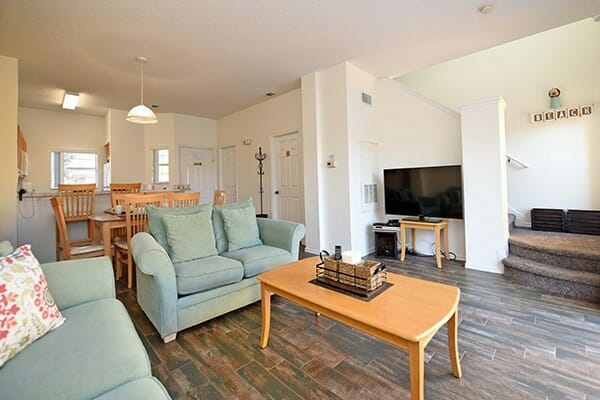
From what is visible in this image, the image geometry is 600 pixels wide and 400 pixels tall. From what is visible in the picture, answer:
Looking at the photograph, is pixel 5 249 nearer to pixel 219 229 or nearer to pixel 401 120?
pixel 219 229

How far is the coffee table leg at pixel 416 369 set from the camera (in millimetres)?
1146

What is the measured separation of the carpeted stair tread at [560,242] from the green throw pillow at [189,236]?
3.44 metres

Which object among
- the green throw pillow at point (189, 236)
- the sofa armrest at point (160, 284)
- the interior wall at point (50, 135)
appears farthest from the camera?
the interior wall at point (50, 135)

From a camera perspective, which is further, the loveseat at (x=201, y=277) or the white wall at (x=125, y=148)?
the white wall at (x=125, y=148)

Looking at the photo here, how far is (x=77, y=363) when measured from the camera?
1023mm

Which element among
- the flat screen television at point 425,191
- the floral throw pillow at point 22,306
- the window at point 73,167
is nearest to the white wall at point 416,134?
the flat screen television at point 425,191

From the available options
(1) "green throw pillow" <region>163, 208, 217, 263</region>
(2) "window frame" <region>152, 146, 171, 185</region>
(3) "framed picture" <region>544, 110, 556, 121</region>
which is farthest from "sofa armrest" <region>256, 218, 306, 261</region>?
(2) "window frame" <region>152, 146, 171, 185</region>

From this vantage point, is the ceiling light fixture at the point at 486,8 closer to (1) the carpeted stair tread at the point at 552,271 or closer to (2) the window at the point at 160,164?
(1) the carpeted stair tread at the point at 552,271

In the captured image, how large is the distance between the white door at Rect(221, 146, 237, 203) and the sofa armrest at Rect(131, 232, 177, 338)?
4596mm

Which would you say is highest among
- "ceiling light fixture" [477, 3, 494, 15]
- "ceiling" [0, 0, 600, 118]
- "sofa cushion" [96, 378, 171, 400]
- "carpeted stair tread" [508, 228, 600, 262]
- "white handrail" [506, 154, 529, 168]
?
"ceiling" [0, 0, 600, 118]

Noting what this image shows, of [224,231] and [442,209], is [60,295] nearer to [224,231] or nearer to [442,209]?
[224,231]

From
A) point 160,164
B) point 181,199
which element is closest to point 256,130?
point 160,164

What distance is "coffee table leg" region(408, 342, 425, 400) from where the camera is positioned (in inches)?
45.1

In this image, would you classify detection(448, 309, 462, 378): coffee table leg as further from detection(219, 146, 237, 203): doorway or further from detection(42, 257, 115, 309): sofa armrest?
detection(219, 146, 237, 203): doorway
